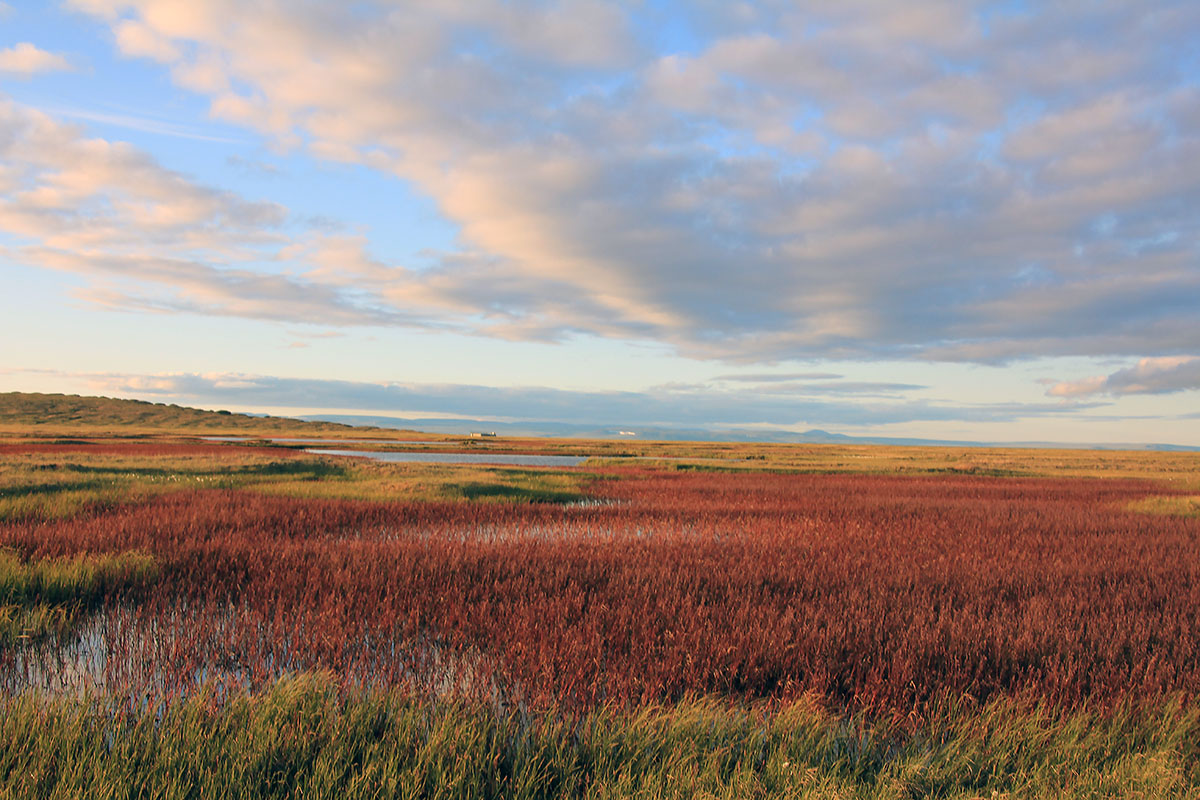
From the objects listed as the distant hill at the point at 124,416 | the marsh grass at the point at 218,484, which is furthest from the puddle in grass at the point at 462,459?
the distant hill at the point at 124,416

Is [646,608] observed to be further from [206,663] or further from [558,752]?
[206,663]

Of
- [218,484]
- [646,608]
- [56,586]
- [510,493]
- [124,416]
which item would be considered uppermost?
[646,608]

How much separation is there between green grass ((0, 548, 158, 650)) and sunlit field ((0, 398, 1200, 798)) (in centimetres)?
4

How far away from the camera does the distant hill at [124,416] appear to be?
134 meters

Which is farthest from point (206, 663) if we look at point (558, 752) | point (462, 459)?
point (462, 459)

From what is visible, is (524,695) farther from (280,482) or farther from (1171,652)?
(280,482)

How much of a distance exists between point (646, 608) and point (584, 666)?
166 cm

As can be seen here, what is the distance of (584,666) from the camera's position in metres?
4.65

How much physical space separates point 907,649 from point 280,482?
69.4 ft

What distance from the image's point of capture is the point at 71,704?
12.3 ft

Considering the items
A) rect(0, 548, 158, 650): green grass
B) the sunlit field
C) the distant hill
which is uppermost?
the sunlit field

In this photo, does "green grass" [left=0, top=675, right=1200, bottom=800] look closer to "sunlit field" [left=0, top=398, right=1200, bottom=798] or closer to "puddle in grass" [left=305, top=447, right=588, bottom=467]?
"sunlit field" [left=0, top=398, right=1200, bottom=798]

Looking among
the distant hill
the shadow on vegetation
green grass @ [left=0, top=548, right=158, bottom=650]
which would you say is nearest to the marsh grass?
the shadow on vegetation

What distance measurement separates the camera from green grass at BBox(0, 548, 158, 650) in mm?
5527
